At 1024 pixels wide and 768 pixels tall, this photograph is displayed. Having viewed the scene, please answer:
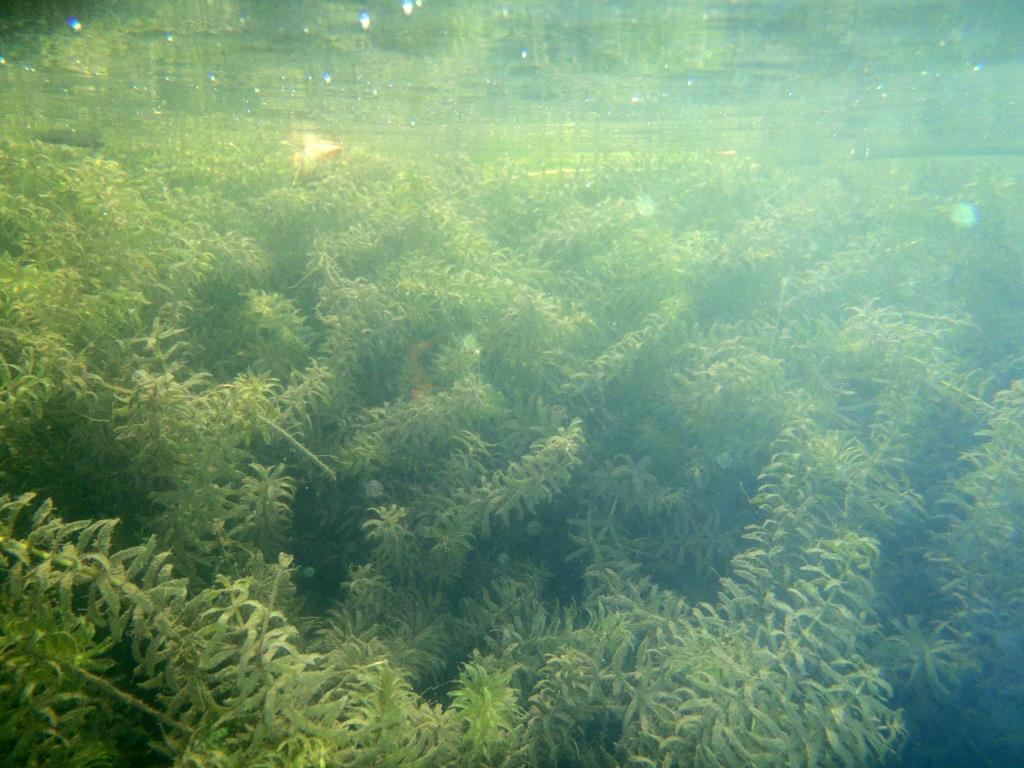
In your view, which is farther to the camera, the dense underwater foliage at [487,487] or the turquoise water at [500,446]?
→ the turquoise water at [500,446]

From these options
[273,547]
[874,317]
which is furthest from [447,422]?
[874,317]

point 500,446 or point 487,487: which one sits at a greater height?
point 487,487

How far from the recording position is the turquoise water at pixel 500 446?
3.55 m

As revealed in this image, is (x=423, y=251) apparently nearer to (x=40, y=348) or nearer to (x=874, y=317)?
(x=40, y=348)

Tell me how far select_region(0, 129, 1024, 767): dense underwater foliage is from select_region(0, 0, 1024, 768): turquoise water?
0.14 feet

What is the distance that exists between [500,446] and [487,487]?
1.06 metres

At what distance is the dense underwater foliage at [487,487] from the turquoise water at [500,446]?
0.14 feet

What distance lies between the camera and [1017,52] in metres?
14.3

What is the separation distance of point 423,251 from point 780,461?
555 cm

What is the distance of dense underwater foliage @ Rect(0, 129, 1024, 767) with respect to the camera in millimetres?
3336

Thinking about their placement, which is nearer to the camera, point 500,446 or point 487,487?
point 487,487

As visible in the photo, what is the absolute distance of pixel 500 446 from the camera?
637cm

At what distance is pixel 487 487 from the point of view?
536 cm

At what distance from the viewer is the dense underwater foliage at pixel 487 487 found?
10.9 ft
